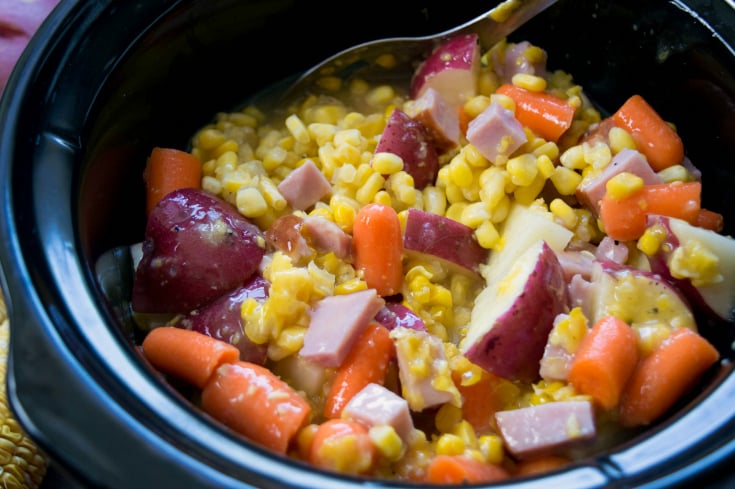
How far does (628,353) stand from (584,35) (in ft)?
4.10

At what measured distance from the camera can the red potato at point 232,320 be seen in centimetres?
195

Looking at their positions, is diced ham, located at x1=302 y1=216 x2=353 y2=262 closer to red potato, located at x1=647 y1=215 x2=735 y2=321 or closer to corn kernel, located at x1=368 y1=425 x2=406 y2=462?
corn kernel, located at x1=368 y1=425 x2=406 y2=462

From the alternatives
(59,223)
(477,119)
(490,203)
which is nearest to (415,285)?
(490,203)

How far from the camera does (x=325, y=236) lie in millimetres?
2156

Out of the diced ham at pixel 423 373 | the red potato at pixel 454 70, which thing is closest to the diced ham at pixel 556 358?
the diced ham at pixel 423 373

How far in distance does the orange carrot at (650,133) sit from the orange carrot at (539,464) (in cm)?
107

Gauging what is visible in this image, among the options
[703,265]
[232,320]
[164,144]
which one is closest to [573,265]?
[703,265]

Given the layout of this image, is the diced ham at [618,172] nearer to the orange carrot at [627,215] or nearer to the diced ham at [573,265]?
the orange carrot at [627,215]

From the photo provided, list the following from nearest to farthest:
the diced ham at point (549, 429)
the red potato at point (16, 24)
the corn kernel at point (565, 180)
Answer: the diced ham at point (549, 429) → the corn kernel at point (565, 180) → the red potato at point (16, 24)

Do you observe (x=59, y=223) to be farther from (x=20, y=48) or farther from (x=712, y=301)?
(x=712, y=301)

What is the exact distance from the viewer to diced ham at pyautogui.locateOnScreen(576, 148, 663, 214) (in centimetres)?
219

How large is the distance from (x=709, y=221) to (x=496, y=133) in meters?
0.65

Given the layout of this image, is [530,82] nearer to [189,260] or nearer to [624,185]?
[624,185]

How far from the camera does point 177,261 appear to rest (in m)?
2.08
